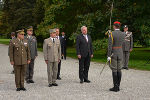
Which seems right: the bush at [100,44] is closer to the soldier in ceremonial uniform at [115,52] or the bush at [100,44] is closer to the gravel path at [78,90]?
the gravel path at [78,90]

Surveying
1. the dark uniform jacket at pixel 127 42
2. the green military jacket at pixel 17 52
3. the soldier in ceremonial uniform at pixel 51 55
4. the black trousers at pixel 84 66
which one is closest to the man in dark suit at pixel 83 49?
the black trousers at pixel 84 66

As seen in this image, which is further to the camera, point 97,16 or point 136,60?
point 97,16

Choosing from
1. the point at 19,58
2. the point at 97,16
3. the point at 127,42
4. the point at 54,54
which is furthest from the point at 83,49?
the point at 97,16

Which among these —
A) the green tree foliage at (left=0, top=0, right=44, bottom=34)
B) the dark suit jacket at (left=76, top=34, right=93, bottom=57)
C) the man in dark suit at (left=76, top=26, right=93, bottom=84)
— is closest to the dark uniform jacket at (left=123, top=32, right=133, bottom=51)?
the man in dark suit at (left=76, top=26, right=93, bottom=84)

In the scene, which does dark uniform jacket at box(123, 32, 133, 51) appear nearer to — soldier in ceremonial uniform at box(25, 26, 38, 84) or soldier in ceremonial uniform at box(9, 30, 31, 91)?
soldier in ceremonial uniform at box(25, 26, 38, 84)

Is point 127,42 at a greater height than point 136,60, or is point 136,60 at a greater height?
point 127,42

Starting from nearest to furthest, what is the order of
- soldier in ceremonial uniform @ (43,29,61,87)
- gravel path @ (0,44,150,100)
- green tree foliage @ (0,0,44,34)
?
gravel path @ (0,44,150,100), soldier in ceremonial uniform @ (43,29,61,87), green tree foliage @ (0,0,44,34)

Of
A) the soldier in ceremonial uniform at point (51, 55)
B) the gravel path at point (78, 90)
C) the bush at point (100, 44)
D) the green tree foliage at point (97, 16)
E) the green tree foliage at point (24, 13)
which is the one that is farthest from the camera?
the green tree foliage at point (24, 13)

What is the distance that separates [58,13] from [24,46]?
17369 millimetres

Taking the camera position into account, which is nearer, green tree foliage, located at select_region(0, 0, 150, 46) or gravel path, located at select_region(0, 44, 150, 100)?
gravel path, located at select_region(0, 44, 150, 100)

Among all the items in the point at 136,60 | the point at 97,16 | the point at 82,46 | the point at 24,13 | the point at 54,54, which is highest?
the point at 24,13

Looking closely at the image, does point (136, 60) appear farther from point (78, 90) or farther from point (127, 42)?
point (78, 90)

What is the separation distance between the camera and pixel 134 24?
1973 cm

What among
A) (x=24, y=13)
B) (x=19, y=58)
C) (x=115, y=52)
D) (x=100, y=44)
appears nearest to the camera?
(x=115, y=52)
